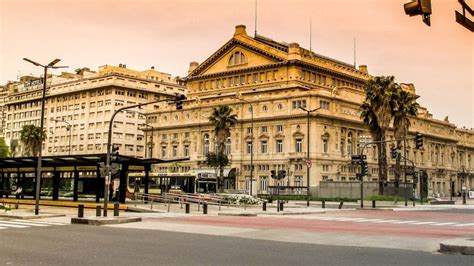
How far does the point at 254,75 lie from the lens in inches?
3745

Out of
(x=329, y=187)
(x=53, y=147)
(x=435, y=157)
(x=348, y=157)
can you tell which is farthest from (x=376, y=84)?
(x=53, y=147)

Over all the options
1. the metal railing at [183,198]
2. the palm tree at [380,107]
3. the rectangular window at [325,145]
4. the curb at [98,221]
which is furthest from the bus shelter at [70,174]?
the rectangular window at [325,145]

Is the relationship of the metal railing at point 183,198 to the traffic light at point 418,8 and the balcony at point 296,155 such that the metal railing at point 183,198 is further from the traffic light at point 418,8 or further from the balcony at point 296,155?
the balcony at point 296,155

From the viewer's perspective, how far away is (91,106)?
11012 centimetres

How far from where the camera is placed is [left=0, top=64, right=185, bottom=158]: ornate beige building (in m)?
106

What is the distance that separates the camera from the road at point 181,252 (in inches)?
488

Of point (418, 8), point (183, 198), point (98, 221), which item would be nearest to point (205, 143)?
point (183, 198)

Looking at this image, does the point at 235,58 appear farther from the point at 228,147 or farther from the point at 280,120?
the point at 280,120

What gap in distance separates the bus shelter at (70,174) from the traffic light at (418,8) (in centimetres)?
2822

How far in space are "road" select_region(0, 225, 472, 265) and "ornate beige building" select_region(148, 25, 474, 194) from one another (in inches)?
2232

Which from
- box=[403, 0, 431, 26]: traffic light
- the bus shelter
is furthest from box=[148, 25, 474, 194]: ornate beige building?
box=[403, 0, 431, 26]: traffic light

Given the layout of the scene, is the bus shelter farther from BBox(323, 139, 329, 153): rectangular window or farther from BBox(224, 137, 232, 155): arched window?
BBox(224, 137, 232, 155): arched window

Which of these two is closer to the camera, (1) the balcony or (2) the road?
(2) the road

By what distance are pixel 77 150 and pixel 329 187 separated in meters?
62.0
